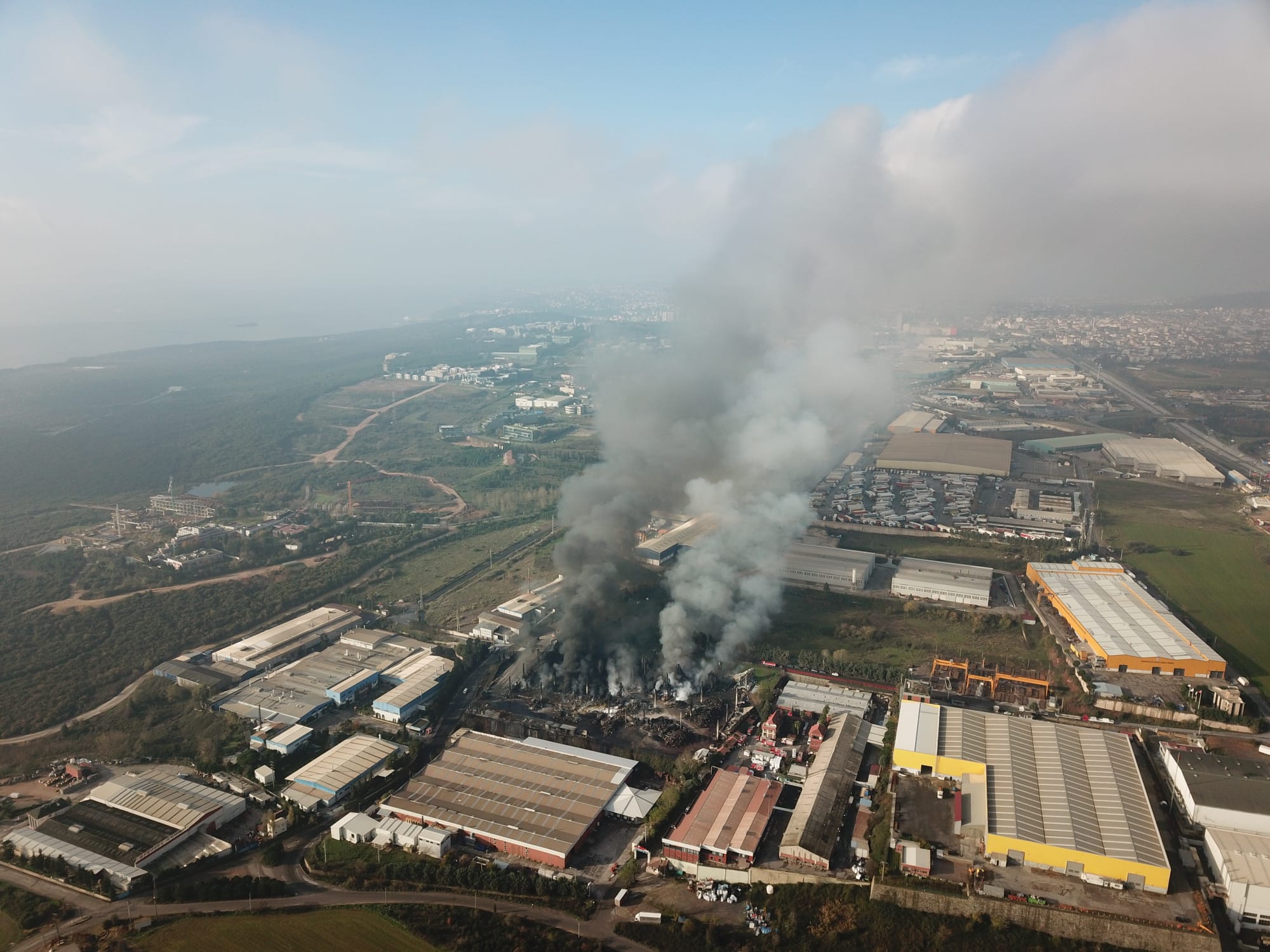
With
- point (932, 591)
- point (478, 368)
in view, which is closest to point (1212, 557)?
point (932, 591)

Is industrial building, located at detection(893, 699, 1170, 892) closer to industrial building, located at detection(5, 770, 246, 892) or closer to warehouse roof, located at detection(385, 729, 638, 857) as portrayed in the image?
warehouse roof, located at detection(385, 729, 638, 857)

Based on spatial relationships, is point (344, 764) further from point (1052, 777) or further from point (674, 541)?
point (674, 541)

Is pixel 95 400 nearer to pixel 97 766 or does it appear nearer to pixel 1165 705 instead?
pixel 97 766

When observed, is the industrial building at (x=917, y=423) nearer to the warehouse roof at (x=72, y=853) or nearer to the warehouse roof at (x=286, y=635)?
the warehouse roof at (x=286, y=635)

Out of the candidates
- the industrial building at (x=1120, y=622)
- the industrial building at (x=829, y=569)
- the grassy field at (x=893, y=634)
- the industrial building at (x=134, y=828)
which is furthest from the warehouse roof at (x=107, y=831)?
the industrial building at (x=1120, y=622)

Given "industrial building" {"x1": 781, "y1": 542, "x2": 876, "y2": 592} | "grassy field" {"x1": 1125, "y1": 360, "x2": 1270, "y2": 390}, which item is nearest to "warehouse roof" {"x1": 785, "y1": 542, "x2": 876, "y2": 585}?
"industrial building" {"x1": 781, "y1": 542, "x2": 876, "y2": 592}

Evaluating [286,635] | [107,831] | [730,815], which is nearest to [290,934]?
[107,831]
